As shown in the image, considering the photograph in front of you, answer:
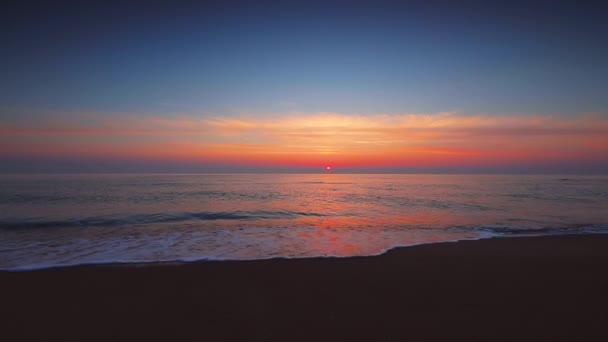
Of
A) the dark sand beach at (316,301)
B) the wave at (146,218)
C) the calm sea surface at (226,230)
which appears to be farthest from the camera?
the wave at (146,218)

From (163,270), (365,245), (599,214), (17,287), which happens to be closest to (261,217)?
(365,245)

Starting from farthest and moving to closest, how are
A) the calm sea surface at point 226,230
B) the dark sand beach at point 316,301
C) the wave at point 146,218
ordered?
the wave at point 146,218
the calm sea surface at point 226,230
the dark sand beach at point 316,301

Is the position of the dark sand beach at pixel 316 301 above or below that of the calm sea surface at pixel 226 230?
above

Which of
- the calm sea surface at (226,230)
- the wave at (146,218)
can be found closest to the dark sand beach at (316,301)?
the calm sea surface at (226,230)

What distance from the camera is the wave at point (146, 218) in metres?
15.5

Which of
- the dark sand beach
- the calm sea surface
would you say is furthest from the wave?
the dark sand beach

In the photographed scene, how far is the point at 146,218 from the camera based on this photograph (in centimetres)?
1773

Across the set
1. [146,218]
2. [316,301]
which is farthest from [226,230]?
[316,301]

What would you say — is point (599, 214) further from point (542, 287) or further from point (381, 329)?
point (381, 329)

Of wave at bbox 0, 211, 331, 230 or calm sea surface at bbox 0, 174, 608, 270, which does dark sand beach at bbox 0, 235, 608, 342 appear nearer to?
calm sea surface at bbox 0, 174, 608, 270

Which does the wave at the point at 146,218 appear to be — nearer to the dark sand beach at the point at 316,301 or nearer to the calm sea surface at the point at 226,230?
the calm sea surface at the point at 226,230

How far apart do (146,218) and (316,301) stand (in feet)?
50.5

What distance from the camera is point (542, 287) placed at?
6340 mm

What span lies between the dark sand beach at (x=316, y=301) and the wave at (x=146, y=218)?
962 cm
